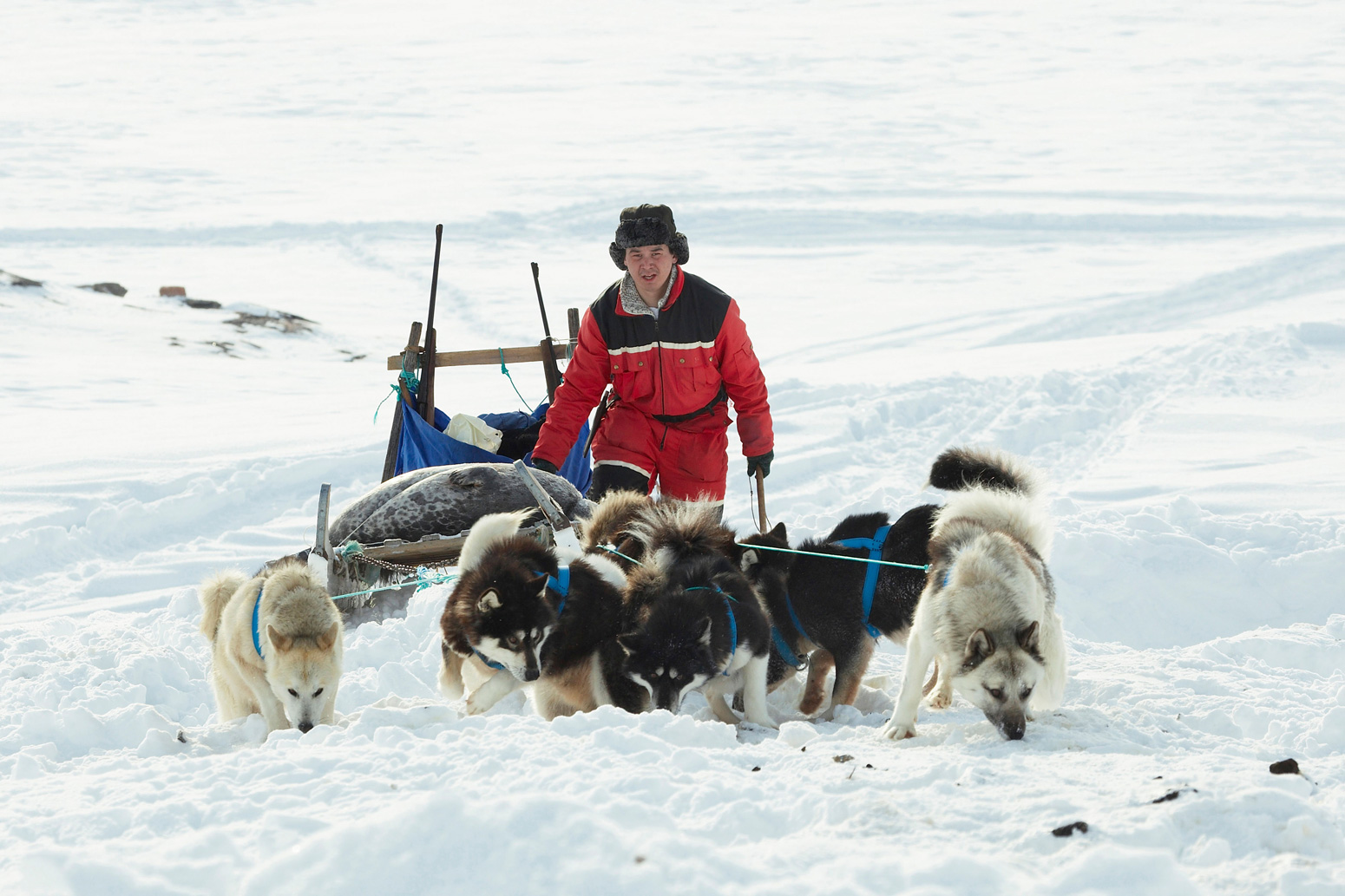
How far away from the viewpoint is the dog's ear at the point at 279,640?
315 cm

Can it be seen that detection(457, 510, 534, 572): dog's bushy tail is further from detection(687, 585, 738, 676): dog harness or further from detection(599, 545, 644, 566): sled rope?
detection(687, 585, 738, 676): dog harness

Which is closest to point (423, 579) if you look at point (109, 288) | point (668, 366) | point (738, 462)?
point (668, 366)

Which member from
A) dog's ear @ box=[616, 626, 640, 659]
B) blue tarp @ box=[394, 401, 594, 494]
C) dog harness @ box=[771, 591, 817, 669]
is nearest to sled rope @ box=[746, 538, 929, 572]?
dog harness @ box=[771, 591, 817, 669]

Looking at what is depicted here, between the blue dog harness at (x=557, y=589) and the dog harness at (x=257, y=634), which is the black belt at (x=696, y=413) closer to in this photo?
the blue dog harness at (x=557, y=589)

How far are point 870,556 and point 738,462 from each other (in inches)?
171

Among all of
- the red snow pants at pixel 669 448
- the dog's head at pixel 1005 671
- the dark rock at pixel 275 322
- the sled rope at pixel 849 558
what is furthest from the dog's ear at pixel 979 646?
the dark rock at pixel 275 322

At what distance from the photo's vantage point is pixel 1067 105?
3159 centimetres

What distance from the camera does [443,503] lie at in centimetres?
474

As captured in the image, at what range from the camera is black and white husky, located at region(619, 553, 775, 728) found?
10.2ft

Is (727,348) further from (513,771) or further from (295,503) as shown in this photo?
(295,503)

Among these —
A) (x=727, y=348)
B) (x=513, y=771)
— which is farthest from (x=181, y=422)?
(x=513, y=771)

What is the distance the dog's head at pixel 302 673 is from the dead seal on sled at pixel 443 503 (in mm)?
1470

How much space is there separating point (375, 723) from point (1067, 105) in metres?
32.5

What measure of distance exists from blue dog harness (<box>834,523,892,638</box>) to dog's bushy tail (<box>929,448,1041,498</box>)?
25 cm
